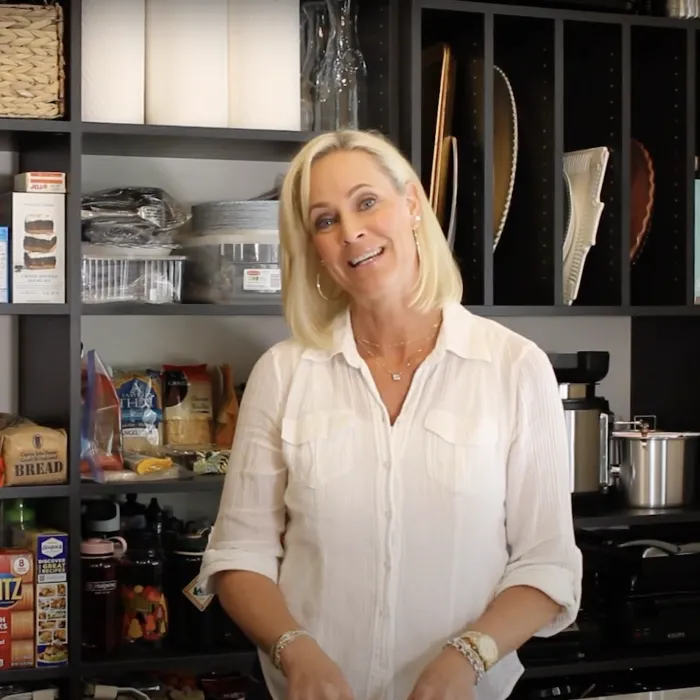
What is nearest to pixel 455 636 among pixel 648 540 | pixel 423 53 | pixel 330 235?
pixel 330 235

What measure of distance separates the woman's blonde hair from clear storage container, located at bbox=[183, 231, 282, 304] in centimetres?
56

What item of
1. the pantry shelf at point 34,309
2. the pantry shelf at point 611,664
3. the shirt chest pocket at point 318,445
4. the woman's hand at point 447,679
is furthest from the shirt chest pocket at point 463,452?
the pantry shelf at point 611,664

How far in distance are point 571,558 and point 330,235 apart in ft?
1.82

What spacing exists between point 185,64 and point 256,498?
99cm

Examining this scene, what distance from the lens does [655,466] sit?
104 inches

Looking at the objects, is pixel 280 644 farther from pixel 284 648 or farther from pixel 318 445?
pixel 318 445

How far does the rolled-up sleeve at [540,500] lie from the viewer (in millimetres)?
1652

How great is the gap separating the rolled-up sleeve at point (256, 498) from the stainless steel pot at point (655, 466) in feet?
3.70

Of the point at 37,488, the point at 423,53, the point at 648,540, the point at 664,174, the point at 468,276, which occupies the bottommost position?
the point at 648,540

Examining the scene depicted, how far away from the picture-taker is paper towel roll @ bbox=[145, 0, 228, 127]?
2.35 m

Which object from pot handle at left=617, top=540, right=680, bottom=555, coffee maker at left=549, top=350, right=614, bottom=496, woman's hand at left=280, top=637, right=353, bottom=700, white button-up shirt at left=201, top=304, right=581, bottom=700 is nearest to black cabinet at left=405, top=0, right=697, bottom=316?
coffee maker at left=549, top=350, right=614, bottom=496

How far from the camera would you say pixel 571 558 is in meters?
1.66

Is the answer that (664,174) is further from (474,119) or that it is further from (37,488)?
(37,488)

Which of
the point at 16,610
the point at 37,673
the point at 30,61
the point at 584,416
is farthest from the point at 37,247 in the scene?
the point at 584,416
